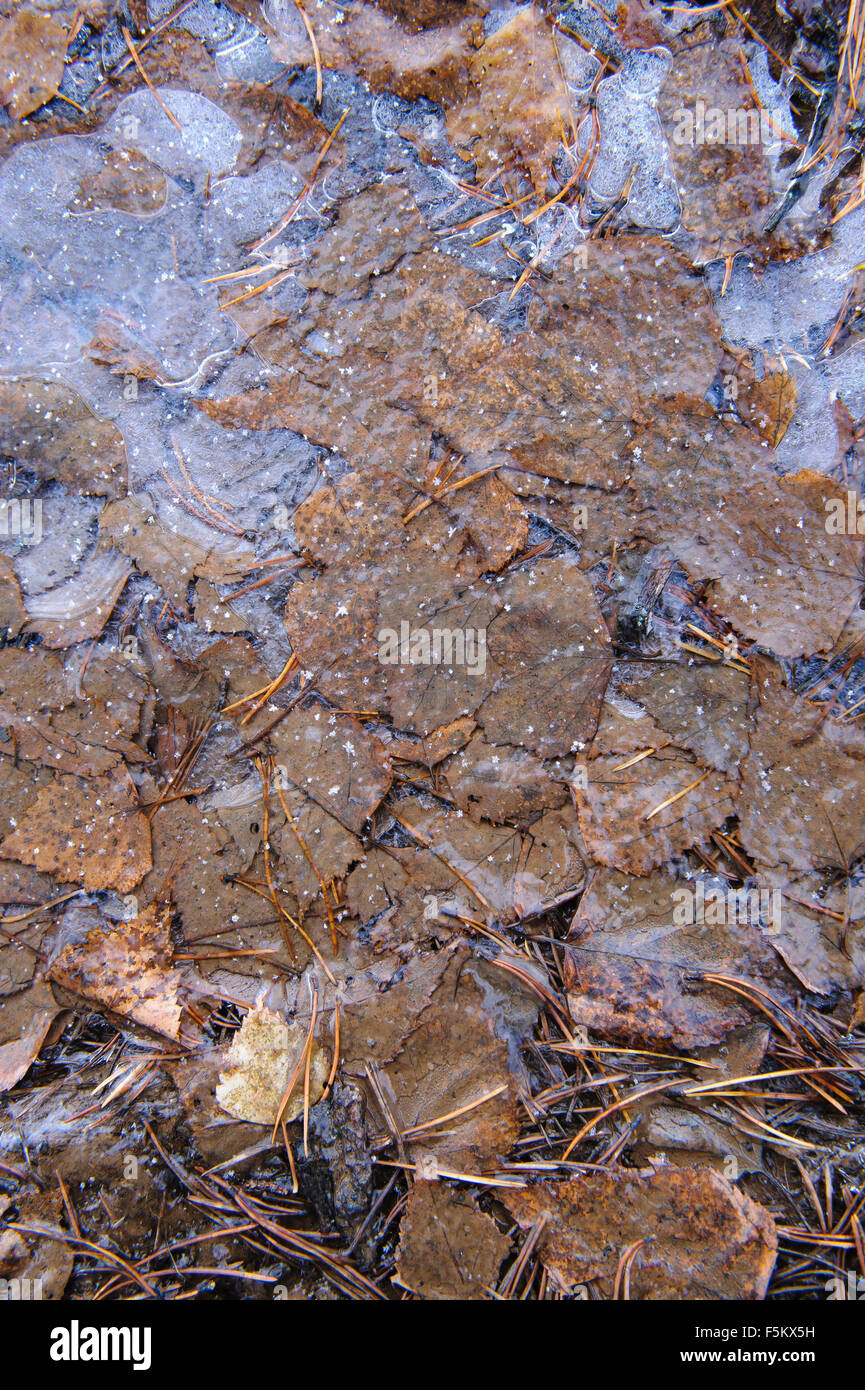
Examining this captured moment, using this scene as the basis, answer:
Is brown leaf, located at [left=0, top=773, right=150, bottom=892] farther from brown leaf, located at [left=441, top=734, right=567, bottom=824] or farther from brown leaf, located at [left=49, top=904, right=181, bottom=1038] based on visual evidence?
brown leaf, located at [left=441, top=734, right=567, bottom=824]

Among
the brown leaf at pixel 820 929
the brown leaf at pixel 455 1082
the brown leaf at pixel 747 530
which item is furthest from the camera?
the brown leaf at pixel 747 530

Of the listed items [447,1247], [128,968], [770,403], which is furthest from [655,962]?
[770,403]

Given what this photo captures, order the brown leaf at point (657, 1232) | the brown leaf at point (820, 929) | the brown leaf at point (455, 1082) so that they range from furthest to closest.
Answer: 1. the brown leaf at point (820, 929)
2. the brown leaf at point (455, 1082)
3. the brown leaf at point (657, 1232)

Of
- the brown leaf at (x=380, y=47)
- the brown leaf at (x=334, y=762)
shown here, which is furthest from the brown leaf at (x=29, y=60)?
the brown leaf at (x=334, y=762)

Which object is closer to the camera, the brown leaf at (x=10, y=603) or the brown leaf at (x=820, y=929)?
the brown leaf at (x=820, y=929)

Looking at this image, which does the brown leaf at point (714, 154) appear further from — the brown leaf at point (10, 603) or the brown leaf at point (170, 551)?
the brown leaf at point (10, 603)

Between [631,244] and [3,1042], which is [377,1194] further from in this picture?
[631,244]

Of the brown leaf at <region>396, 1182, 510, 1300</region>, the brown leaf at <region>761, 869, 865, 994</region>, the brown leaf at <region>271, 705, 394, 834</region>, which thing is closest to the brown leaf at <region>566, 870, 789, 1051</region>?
the brown leaf at <region>761, 869, 865, 994</region>
